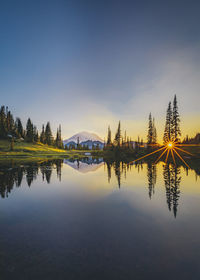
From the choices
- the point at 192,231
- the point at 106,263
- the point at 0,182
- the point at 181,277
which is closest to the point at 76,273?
the point at 106,263

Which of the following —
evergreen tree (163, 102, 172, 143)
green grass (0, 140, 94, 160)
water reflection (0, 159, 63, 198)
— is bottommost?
water reflection (0, 159, 63, 198)

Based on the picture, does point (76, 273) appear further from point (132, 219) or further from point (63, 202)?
point (63, 202)

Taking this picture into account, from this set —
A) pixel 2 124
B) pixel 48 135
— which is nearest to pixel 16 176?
pixel 2 124

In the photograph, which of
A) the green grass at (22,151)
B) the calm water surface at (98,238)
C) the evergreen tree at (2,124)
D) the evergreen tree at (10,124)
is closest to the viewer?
the calm water surface at (98,238)

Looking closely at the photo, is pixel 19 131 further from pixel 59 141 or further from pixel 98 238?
pixel 98 238

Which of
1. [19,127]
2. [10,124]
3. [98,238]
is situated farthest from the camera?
[19,127]

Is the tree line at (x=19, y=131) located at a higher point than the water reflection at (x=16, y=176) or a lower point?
higher

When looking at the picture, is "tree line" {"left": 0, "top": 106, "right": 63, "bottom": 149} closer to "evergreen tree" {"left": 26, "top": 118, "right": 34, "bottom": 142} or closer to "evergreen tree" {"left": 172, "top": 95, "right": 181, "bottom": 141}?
"evergreen tree" {"left": 26, "top": 118, "right": 34, "bottom": 142}

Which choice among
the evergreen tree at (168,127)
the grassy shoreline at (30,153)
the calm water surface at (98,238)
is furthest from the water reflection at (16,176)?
the evergreen tree at (168,127)

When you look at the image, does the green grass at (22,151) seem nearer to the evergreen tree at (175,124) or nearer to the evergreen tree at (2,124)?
the evergreen tree at (2,124)

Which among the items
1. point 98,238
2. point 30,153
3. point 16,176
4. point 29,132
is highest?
point 29,132

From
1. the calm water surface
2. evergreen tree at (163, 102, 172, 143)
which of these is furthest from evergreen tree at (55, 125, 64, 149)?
the calm water surface

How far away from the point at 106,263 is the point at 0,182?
15515 mm

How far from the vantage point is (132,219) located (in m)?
7.80
